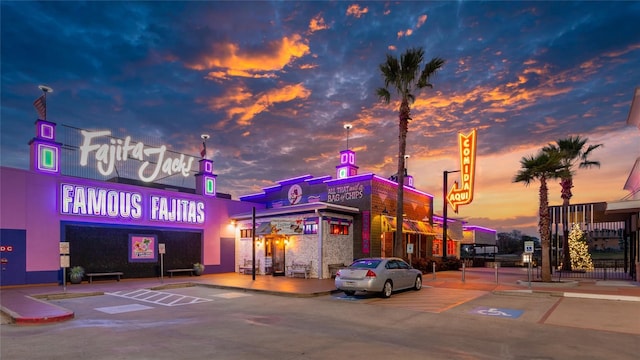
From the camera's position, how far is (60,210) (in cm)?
2094

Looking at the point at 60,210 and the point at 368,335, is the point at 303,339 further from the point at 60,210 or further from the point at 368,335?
the point at 60,210

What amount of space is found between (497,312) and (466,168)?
749 inches

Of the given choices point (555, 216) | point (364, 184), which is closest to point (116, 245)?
point (364, 184)

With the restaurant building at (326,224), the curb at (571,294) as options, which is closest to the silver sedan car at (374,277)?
the curb at (571,294)

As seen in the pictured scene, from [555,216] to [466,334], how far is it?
83.7 feet

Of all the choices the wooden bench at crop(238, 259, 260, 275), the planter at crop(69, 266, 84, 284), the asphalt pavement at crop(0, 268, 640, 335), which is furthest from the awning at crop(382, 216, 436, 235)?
the planter at crop(69, 266, 84, 284)

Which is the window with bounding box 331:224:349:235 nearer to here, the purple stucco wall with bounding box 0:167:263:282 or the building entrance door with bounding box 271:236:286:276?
the building entrance door with bounding box 271:236:286:276

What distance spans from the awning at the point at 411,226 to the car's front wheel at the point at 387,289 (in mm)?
10695

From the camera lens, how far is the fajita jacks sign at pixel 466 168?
29.6 meters

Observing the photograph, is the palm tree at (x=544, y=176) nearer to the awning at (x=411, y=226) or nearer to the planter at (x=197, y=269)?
the awning at (x=411, y=226)

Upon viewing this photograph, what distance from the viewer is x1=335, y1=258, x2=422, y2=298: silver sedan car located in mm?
15102

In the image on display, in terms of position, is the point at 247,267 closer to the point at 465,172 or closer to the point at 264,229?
the point at 264,229

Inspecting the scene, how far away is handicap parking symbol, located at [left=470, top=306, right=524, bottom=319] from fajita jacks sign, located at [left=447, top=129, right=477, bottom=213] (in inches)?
706

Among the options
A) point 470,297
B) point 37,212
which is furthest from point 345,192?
point 37,212
